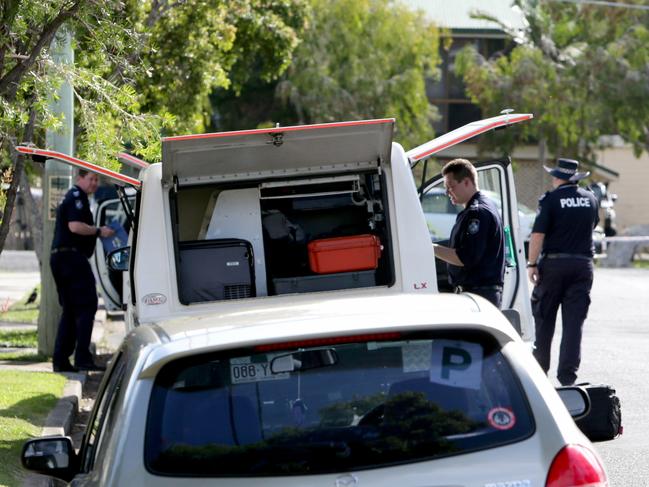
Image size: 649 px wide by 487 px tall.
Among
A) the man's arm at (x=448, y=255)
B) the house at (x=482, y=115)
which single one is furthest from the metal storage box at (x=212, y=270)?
the house at (x=482, y=115)

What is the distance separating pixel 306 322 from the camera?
4.25 metres

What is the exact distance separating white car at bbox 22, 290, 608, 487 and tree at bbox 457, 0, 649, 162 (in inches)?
1301

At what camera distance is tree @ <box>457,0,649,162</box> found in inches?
1446

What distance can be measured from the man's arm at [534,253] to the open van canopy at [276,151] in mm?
2658

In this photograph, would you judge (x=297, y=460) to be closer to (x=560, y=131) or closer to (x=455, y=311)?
(x=455, y=311)

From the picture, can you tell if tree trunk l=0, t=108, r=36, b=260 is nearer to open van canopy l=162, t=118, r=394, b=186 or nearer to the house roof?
open van canopy l=162, t=118, r=394, b=186

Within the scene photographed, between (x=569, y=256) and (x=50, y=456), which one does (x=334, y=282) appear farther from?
(x=50, y=456)

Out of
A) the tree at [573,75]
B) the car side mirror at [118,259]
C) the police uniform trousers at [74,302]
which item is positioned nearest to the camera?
the car side mirror at [118,259]

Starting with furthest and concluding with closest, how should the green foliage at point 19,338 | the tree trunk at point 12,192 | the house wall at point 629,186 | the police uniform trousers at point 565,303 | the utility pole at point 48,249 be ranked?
the house wall at point 629,186
the green foliage at point 19,338
the utility pole at point 48,249
the police uniform trousers at point 565,303
the tree trunk at point 12,192

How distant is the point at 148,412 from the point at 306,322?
0.58 meters

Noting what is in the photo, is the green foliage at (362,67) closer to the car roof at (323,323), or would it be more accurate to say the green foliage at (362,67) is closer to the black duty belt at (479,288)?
the black duty belt at (479,288)

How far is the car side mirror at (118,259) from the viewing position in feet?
38.0

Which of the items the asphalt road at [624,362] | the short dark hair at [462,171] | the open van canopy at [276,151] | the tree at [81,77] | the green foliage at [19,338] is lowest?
the asphalt road at [624,362]

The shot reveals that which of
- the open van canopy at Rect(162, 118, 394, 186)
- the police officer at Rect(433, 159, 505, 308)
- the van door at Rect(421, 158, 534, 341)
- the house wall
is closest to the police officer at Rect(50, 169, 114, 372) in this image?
the van door at Rect(421, 158, 534, 341)
